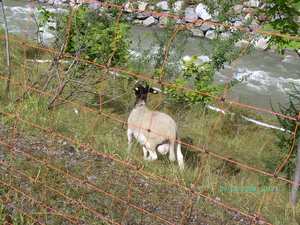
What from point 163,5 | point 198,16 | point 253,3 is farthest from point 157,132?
point 253,3

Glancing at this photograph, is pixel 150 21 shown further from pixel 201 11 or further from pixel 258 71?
pixel 258 71

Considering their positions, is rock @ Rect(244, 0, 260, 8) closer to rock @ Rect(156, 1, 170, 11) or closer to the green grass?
rock @ Rect(156, 1, 170, 11)

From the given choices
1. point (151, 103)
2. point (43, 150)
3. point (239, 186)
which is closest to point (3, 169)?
point (43, 150)

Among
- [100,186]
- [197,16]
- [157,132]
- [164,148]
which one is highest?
[100,186]

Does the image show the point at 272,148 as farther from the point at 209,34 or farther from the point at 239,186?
the point at 209,34

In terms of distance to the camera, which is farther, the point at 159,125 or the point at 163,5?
the point at 163,5

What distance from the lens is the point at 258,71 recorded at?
46.0 feet

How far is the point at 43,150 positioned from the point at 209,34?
16033mm

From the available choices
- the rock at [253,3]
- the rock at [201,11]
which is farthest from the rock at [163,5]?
the rock at [253,3]

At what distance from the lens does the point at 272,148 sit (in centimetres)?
661

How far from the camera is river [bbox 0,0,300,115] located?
11773mm

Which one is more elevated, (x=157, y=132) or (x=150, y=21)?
(x=157, y=132)

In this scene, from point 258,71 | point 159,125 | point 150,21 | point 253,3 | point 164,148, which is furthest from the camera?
point 253,3

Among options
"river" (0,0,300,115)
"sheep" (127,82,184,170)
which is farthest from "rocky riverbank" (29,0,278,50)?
"sheep" (127,82,184,170)
